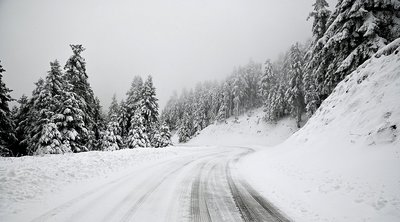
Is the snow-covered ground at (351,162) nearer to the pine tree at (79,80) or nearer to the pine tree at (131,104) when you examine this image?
the pine tree at (79,80)

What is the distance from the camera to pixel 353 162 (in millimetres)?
6371

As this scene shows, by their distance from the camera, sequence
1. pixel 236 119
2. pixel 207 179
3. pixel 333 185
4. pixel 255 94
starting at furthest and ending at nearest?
pixel 255 94 < pixel 236 119 < pixel 207 179 < pixel 333 185

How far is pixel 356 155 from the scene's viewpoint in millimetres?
6617

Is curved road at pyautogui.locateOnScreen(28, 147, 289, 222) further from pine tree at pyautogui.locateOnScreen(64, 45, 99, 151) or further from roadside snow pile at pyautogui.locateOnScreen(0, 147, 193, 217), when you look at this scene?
pine tree at pyautogui.locateOnScreen(64, 45, 99, 151)

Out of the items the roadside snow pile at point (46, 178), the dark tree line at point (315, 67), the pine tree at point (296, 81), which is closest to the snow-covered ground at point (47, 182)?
the roadside snow pile at point (46, 178)

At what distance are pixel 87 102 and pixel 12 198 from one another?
18346mm

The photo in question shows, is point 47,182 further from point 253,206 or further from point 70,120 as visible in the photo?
point 70,120

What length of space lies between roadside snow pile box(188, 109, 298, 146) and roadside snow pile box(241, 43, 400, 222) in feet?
103

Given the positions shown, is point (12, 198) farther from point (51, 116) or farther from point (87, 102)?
point (87, 102)

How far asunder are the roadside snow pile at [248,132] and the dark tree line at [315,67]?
2539 mm

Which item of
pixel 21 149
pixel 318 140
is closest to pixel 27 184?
pixel 318 140

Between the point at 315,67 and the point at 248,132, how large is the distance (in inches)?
1265

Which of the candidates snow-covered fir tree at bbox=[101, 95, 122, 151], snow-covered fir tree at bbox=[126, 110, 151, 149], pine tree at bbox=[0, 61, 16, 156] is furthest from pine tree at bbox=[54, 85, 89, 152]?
snow-covered fir tree at bbox=[126, 110, 151, 149]

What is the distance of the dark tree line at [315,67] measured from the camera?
12539mm
